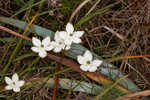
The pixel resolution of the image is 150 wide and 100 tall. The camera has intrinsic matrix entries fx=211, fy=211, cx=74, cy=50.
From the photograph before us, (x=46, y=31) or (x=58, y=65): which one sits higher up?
(x=46, y=31)

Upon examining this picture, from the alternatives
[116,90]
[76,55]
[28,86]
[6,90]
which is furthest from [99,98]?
[6,90]

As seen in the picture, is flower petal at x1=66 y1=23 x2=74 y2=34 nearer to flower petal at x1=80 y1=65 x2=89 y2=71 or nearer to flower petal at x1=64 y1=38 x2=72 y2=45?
flower petal at x1=64 y1=38 x2=72 y2=45

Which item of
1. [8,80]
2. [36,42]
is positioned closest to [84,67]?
[36,42]

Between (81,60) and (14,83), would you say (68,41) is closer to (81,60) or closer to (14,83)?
(81,60)

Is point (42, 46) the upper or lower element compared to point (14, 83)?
upper

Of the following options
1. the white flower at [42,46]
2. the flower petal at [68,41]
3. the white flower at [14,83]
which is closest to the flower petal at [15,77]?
the white flower at [14,83]

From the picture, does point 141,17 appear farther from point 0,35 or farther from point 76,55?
point 0,35
